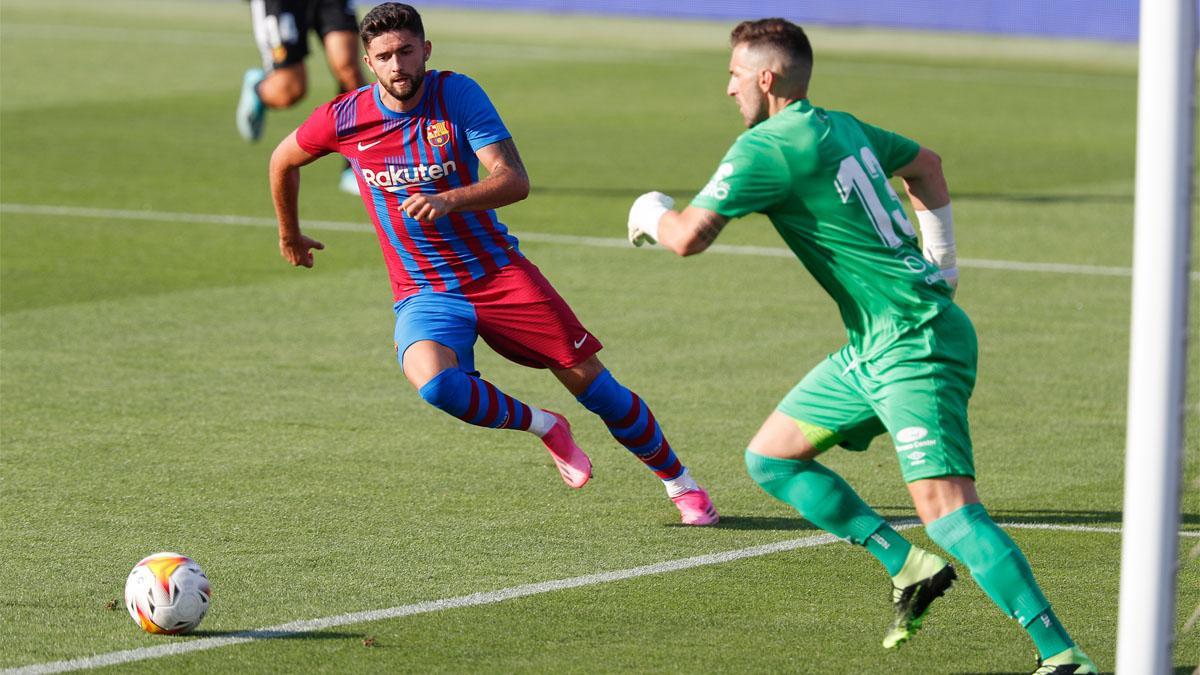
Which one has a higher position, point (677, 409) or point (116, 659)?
point (116, 659)

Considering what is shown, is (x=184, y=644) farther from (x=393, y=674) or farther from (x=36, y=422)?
(x=36, y=422)

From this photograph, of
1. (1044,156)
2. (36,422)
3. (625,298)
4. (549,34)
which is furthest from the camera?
(549,34)

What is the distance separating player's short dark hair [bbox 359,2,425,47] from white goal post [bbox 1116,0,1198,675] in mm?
3346

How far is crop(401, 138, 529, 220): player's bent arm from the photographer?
22.6 ft

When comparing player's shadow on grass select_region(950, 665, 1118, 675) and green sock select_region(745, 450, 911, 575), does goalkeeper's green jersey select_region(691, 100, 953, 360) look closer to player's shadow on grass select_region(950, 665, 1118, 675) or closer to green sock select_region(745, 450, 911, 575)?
green sock select_region(745, 450, 911, 575)

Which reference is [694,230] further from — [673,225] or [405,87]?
[405,87]

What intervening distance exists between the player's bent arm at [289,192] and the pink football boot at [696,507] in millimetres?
1718

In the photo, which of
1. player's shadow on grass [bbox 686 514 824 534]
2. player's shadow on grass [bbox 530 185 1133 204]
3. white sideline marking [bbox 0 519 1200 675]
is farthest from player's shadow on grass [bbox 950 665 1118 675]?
player's shadow on grass [bbox 530 185 1133 204]

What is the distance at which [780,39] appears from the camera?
5957mm

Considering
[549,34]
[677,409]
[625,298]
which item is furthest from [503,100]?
[677,409]

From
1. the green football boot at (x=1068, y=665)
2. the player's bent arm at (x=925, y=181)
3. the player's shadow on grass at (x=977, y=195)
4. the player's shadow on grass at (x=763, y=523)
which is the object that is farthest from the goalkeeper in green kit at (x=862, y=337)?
the player's shadow on grass at (x=977, y=195)

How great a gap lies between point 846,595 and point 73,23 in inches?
1133

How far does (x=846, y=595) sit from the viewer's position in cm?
678

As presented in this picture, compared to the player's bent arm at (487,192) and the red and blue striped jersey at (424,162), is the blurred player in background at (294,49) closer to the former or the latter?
the red and blue striped jersey at (424,162)
